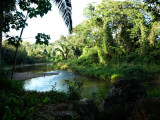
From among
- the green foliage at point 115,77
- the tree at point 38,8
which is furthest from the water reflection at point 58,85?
the tree at point 38,8

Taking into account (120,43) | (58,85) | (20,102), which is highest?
(120,43)

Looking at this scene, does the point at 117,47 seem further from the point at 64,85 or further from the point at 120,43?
the point at 64,85

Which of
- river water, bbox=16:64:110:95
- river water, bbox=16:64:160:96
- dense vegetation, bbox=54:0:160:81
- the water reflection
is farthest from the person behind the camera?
dense vegetation, bbox=54:0:160:81

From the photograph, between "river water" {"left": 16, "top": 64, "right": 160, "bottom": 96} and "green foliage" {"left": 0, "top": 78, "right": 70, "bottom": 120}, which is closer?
"green foliage" {"left": 0, "top": 78, "right": 70, "bottom": 120}

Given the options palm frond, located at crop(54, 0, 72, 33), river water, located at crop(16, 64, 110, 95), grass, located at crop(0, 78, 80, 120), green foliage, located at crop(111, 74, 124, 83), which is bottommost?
river water, located at crop(16, 64, 110, 95)

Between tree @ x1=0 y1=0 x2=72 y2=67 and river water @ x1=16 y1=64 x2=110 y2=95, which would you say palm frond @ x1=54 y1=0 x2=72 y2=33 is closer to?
tree @ x1=0 y1=0 x2=72 y2=67

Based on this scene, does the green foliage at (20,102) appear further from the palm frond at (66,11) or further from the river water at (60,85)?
the palm frond at (66,11)

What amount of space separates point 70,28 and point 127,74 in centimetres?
989

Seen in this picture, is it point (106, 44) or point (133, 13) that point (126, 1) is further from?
point (106, 44)

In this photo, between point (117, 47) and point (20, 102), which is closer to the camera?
point (20, 102)

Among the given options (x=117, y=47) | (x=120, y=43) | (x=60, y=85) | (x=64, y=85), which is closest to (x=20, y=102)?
(x=64, y=85)

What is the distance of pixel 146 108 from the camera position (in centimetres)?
212

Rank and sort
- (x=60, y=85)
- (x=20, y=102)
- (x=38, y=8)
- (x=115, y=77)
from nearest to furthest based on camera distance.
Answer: (x=20, y=102) → (x=38, y=8) → (x=60, y=85) → (x=115, y=77)

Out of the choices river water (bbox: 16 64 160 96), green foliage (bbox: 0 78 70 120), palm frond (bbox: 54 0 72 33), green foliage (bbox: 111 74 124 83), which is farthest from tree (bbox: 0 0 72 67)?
green foliage (bbox: 111 74 124 83)
